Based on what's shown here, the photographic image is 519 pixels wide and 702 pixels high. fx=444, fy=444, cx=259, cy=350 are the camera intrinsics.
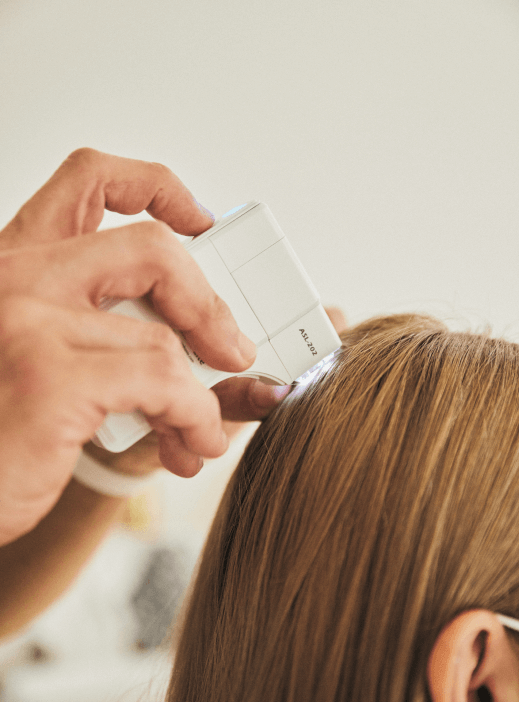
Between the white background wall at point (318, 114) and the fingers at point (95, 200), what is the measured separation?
60 centimetres

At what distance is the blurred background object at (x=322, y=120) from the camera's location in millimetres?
1062

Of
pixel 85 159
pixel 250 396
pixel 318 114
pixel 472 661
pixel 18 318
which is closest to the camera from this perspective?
pixel 18 318

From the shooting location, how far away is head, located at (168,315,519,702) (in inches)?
18.5

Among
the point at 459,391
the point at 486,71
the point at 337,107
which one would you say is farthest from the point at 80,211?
the point at 486,71

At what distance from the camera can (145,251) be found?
16.0 inches

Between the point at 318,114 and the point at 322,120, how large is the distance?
0.02 meters

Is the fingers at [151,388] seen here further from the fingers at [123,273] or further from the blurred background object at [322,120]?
the blurred background object at [322,120]

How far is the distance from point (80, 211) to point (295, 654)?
0.59 meters

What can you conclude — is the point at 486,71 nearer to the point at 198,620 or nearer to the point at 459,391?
the point at 459,391

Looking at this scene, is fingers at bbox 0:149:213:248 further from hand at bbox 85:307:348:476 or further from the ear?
the ear

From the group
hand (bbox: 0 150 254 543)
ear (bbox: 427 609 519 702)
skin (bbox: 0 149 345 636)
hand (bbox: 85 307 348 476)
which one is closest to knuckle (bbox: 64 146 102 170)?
skin (bbox: 0 149 345 636)

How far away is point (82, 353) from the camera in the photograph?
14.5 inches

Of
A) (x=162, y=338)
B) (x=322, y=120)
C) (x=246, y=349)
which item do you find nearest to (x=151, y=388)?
(x=162, y=338)

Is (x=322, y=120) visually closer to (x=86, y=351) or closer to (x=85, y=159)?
(x=85, y=159)
